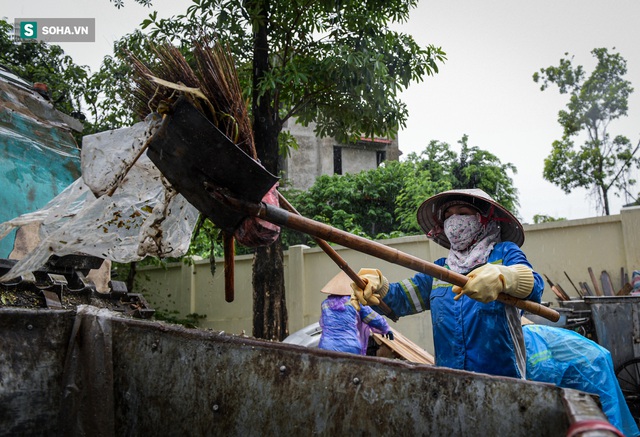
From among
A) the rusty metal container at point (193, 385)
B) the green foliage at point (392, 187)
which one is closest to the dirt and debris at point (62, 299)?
the rusty metal container at point (193, 385)

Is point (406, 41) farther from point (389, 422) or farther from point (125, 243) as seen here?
point (389, 422)

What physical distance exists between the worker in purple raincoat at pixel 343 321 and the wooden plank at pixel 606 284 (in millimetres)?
3294

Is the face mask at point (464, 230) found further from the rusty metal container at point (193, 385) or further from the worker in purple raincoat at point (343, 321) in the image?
the worker in purple raincoat at point (343, 321)

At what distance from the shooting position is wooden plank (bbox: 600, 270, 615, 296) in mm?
7367


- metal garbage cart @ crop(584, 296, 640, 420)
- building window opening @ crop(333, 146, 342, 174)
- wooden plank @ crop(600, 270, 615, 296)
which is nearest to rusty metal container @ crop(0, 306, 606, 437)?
metal garbage cart @ crop(584, 296, 640, 420)

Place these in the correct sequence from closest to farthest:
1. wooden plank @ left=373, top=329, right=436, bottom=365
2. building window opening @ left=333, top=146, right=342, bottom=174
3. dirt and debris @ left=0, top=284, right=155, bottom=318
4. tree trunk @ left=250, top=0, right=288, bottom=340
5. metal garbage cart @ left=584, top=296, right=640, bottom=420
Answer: dirt and debris @ left=0, top=284, right=155, bottom=318, metal garbage cart @ left=584, top=296, right=640, bottom=420, wooden plank @ left=373, top=329, right=436, bottom=365, tree trunk @ left=250, top=0, right=288, bottom=340, building window opening @ left=333, top=146, right=342, bottom=174

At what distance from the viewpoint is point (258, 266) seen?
664 centimetres

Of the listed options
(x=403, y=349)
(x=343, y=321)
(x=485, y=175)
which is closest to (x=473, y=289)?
(x=343, y=321)

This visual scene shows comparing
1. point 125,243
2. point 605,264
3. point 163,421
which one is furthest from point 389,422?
point 605,264

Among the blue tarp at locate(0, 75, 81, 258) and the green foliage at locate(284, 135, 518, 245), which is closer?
the blue tarp at locate(0, 75, 81, 258)

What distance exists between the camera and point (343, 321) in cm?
552

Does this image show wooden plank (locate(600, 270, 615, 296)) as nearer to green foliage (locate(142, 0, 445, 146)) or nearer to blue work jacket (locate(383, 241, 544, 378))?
green foliage (locate(142, 0, 445, 146))

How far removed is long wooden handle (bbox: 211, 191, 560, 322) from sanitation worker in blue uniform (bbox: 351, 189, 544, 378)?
60 millimetres

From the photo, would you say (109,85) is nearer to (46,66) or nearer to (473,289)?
(46,66)
